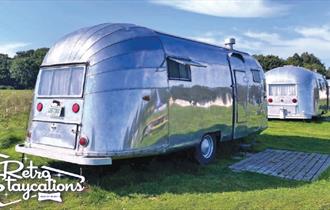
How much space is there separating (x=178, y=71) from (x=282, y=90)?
13257 mm

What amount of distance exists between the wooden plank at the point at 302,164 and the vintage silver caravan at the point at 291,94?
29.5ft

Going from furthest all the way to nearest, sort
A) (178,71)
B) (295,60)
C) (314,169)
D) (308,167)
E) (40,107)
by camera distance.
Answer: (295,60) < (308,167) < (314,169) < (178,71) < (40,107)

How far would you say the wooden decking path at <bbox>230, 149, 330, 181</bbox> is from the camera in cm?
831

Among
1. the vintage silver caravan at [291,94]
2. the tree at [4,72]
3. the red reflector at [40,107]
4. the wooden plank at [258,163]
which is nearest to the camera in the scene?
the red reflector at [40,107]

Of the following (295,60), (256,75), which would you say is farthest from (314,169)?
(295,60)

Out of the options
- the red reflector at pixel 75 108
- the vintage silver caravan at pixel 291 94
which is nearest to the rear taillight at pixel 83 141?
the red reflector at pixel 75 108

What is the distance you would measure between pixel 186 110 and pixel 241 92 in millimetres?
2787

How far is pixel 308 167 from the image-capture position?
902 centimetres

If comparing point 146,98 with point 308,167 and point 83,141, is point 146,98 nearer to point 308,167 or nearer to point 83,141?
point 83,141

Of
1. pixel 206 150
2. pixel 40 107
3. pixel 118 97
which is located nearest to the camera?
pixel 118 97

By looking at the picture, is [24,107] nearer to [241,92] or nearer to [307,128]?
[241,92]

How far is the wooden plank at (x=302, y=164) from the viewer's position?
8.20 metres

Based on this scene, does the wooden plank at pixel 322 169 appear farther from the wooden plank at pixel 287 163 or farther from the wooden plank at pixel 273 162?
the wooden plank at pixel 273 162

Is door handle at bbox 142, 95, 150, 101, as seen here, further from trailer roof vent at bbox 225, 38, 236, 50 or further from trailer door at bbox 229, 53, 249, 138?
trailer roof vent at bbox 225, 38, 236, 50
